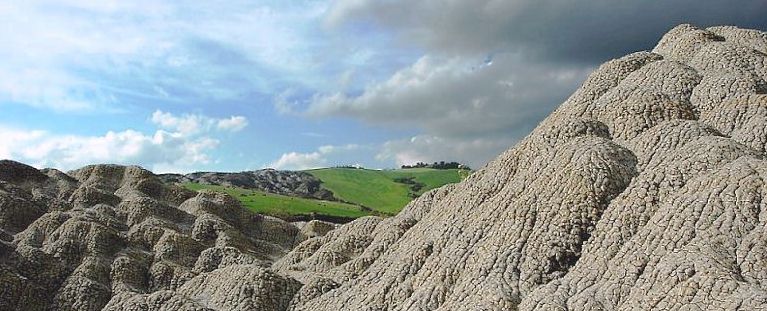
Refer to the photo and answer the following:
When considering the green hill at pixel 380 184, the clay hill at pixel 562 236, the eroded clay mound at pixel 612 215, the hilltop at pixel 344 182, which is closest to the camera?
the eroded clay mound at pixel 612 215

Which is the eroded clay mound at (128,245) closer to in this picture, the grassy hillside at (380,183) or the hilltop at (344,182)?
the hilltop at (344,182)

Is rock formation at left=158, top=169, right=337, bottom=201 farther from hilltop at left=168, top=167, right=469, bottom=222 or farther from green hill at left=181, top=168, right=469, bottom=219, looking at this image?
green hill at left=181, top=168, right=469, bottom=219

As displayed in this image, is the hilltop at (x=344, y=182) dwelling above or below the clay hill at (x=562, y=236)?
above

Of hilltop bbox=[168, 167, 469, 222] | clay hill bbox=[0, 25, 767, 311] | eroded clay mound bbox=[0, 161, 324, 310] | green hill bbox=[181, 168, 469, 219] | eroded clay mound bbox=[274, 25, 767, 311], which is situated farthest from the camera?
green hill bbox=[181, 168, 469, 219]

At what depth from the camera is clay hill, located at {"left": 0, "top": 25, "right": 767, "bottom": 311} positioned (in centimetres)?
1188

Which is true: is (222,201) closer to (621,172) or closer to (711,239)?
(621,172)

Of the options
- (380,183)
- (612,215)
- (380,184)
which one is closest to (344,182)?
(380,183)

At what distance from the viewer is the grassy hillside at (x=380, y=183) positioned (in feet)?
460

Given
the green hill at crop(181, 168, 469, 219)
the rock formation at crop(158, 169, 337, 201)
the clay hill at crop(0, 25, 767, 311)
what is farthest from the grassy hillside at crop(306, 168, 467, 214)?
the clay hill at crop(0, 25, 767, 311)

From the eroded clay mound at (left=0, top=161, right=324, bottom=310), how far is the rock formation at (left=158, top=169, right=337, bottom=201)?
10286cm

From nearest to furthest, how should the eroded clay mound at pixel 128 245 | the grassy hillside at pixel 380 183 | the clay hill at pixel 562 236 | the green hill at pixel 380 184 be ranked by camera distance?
the clay hill at pixel 562 236 → the eroded clay mound at pixel 128 245 → the green hill at pixel 380 184 → the grassy hillside at pixel 380 183

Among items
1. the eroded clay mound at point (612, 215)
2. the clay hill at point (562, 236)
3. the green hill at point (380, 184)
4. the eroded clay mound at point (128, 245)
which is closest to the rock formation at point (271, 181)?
the green hill at point (380, 184)

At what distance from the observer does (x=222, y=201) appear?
1246 inches

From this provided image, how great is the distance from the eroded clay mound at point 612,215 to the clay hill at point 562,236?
0.03 meters
